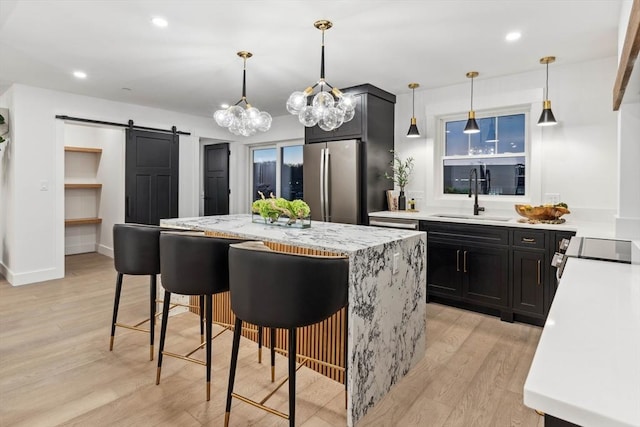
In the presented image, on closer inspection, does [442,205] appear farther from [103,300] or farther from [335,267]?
[103,300]

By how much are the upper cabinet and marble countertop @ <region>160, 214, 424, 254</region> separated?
187 centimetres

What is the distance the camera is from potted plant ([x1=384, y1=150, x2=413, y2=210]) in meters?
4.53

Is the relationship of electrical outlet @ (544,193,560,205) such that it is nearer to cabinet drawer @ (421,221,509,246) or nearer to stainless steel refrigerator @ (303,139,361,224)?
cabinet drawer @ (421,221,509,246)

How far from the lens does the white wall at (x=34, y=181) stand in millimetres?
4477

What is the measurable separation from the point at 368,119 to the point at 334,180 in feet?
2.72

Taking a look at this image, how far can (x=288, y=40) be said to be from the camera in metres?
3.07

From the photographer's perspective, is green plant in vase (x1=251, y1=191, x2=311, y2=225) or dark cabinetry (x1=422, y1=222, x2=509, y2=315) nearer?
green plant in vase (x1=251, y1=191, x2=311, y2=225)

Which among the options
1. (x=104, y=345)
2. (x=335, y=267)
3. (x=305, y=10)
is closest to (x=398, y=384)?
(x=335, y=267)

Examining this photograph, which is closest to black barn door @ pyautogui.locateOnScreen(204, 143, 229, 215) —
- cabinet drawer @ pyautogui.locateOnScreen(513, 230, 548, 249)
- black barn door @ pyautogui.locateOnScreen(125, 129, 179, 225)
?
black barn door @ pyautogui.locateOnScreen(125, 129, 179, 225)

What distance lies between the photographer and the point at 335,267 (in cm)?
173

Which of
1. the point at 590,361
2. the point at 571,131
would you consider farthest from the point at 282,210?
the point at 571,131

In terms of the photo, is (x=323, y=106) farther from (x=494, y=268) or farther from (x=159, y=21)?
(x=494, y=268)

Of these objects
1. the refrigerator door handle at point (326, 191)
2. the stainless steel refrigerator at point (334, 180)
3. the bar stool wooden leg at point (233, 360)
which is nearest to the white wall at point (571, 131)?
the stainless steel refrigerator at point (334, 180)

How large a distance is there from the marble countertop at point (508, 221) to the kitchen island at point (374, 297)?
127 cm
